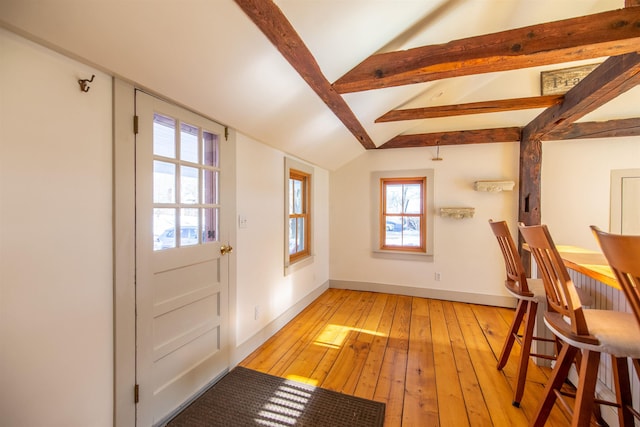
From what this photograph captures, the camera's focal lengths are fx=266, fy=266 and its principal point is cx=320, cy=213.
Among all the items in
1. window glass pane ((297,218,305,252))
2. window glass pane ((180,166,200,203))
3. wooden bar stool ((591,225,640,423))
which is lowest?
window glass pane ((297,218,305,252))

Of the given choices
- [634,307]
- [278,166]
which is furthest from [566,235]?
[278,166]

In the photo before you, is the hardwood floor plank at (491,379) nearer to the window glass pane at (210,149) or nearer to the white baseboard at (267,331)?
the white baseboard at (267,331)

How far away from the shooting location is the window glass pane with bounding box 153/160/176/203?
5.42 ft

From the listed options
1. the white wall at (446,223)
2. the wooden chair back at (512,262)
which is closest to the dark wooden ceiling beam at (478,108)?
the white wall at (446,223)

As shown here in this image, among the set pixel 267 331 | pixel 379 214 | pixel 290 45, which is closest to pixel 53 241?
pixel 290 45

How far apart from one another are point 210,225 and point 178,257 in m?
0.37

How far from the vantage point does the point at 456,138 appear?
3846 millimetres

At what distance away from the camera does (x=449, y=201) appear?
3.99 m

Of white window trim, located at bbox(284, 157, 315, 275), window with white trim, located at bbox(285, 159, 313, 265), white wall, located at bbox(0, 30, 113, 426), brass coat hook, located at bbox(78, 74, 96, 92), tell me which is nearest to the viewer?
white wall, located at bbox(0, 30, 113, 426)

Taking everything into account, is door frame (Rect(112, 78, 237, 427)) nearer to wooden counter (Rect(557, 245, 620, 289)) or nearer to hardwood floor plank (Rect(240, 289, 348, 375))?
hardwood floor plank (Rect(240, 289, 348, 375))

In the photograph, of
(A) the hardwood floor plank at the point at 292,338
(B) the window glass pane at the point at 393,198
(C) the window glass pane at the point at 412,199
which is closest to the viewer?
(A) the hardwood floor plank at the point at 292,338

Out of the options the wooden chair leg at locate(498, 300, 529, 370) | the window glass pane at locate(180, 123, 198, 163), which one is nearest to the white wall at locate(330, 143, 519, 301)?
the wooden chair leg at locate(498, 300, 529, 370)

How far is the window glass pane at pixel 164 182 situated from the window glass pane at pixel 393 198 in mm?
3403

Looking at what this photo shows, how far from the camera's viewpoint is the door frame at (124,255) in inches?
55.8
